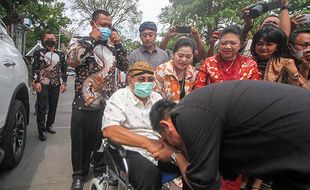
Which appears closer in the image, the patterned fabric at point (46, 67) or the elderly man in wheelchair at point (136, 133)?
the elderly man in wheelchair at point (136, 133)

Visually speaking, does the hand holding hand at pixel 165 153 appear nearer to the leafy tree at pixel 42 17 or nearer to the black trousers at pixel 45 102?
the black trousers at pixel 45 102

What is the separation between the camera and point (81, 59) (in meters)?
3.47

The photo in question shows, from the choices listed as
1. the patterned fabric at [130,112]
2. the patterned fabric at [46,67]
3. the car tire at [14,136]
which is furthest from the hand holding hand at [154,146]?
the patterned fabric at [46,67]

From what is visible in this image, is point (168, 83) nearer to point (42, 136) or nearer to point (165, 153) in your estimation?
point (165, 153)

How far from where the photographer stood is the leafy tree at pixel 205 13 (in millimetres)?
18703

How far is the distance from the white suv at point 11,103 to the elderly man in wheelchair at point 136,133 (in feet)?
3.84

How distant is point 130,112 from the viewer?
9.50ft

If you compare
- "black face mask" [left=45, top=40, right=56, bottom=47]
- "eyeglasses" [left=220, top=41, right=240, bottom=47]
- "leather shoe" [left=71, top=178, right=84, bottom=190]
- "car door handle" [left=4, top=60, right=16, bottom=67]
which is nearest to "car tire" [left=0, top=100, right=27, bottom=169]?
"car door handle" [left=4, top=60, right=16, bottom=67]

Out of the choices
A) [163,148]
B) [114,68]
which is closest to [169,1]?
[114,68]

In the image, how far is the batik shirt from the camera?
346cm

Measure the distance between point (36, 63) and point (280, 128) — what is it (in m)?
4.78

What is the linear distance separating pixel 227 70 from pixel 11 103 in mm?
2178

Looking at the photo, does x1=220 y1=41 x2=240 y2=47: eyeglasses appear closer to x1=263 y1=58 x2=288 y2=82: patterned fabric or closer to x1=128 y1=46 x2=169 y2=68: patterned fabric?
x1=263 y1=58 x2=288 y2=82: patterned fabric

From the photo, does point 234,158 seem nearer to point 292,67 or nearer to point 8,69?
point 292,67
